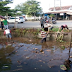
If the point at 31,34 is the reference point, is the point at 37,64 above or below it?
below

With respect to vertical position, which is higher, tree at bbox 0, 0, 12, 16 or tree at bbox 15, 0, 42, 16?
tree at bbox 15, 0, 42, 16

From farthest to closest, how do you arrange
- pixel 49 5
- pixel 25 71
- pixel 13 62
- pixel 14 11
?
pixel 49 5, pixel 14 11, pixel 13 62, pixel 25 71

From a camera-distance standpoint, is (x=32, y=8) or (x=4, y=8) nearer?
(x=4, y=8)

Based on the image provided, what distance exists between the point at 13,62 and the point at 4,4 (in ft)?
27.5

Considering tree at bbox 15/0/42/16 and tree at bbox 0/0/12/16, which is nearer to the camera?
tree at bbox 0/0/12/16

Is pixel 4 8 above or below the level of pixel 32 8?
below

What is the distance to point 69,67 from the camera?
448 centimetres

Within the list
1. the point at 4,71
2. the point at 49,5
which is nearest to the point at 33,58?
the point at 4,71

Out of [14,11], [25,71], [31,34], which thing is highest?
[14,11]

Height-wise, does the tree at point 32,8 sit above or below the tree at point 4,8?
above

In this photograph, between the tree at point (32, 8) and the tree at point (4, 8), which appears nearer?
the tree at point (4, 8)

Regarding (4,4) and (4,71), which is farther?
(4,4)

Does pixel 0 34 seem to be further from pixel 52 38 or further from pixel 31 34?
pixel 52 38

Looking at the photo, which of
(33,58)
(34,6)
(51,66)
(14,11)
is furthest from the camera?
(34,6)
